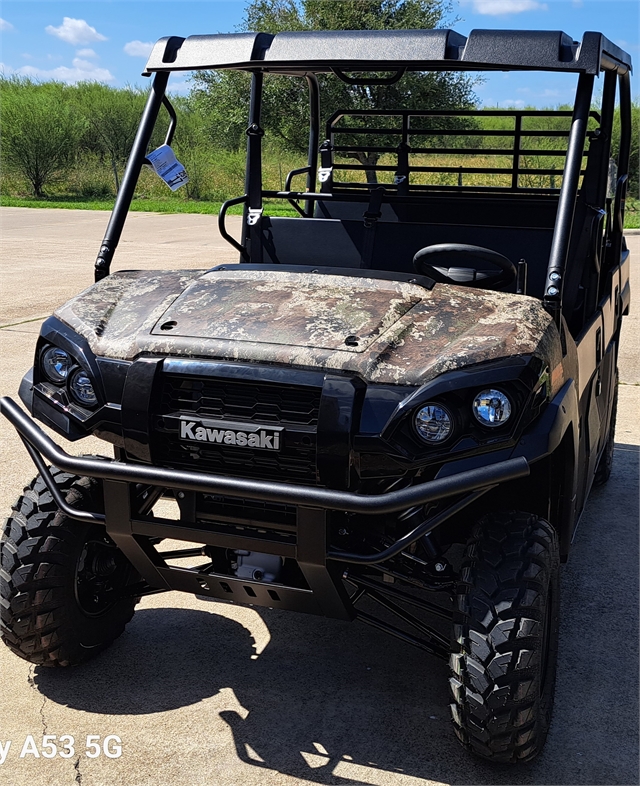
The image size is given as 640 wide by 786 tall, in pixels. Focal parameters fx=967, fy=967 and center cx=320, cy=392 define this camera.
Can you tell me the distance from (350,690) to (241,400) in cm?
107

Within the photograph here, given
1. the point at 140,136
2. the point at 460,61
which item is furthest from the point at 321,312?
the point at 140,136

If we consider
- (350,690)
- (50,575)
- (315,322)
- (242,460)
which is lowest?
(350,690)

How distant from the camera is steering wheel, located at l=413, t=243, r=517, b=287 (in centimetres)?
298

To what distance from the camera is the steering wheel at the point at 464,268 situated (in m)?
2.98

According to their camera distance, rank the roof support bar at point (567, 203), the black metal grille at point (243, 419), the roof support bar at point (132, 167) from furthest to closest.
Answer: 1. the roof support bar at point (132, 167)
2. the roof support bar at point (567, 203)
3. the black metal grille at point (243, 419)

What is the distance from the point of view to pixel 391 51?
2.96m

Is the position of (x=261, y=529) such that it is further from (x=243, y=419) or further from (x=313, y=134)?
(x=313, y=134)

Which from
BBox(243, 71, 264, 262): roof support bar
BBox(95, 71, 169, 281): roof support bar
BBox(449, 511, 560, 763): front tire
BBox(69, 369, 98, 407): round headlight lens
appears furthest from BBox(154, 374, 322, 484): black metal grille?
BBox(243, 71, 264, 262): roof support bar

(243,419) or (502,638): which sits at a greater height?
(243,419)

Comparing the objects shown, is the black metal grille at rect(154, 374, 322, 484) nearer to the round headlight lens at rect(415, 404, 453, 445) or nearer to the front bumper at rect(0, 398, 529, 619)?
the front bumper at rect(0, 398, 529, 619)

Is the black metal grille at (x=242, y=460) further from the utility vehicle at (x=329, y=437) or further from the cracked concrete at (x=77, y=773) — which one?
the cracked concrete at (x=77, y=773)

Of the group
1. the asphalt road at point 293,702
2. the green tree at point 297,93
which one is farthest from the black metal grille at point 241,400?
the green tree at point 297,93

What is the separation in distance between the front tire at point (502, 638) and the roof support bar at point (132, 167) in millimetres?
1572

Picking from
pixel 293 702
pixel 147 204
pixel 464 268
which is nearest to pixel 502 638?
pixel 293 702
